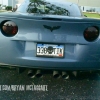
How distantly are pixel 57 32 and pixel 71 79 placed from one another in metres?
1.16

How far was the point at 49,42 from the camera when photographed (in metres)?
2.69

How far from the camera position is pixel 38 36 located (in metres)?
2.68

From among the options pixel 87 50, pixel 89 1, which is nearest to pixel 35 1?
pixel 87 50

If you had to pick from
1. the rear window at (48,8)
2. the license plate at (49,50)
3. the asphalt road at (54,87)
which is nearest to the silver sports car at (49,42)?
the license plate at (49,50)

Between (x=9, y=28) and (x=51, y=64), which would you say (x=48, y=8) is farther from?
(x=51, y=64)

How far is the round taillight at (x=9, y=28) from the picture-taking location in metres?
2.72

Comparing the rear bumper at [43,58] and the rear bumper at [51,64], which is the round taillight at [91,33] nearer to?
the rear bumper at [43,58]

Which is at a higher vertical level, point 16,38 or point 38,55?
point 16,38

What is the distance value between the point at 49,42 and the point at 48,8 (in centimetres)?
157

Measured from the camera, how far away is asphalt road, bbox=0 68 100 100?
2918 millimetres

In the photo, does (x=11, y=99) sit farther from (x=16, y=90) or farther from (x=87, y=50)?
(x=87, y=50)

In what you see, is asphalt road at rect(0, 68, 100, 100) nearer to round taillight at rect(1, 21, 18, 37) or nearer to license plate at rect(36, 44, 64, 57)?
license plate at rect(36, 44, 64, 57)

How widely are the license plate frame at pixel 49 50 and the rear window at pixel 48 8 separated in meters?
1.29

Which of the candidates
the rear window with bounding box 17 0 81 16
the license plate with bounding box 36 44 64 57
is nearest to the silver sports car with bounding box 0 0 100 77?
the license plate with bounding box 36 44 64 57
